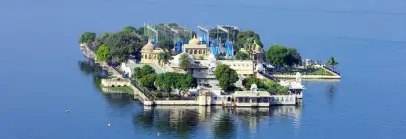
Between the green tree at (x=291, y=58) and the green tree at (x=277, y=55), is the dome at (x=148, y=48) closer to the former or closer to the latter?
the green tree at (x=277, y=55)

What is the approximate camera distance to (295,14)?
10562 cm

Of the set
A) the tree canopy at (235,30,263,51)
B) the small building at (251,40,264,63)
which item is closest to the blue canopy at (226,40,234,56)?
the tree canopy at (235,30,263,51)

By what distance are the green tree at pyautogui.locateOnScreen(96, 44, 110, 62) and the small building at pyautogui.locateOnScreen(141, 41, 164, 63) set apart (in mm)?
2047

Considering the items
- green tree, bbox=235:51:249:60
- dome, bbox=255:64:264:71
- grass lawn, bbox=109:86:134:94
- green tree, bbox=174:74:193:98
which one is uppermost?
green tree, bbox=235:51:249:60

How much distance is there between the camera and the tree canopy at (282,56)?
65.3 m

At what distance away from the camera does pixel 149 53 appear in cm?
6531

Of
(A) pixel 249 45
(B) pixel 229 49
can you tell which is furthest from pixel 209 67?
(B) pixel 229 49

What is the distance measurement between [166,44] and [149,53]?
572cm

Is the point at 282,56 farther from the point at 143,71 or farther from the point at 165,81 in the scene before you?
the point at 165,81

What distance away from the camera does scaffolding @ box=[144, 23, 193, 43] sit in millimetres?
72562

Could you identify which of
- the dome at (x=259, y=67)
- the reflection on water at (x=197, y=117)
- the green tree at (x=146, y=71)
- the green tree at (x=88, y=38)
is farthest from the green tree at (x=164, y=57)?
the green tree at (x=88, y=38)

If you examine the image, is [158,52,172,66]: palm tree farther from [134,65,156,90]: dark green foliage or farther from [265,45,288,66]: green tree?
[265,45,288,66]: green tree

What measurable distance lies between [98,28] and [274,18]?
1866 centimetres

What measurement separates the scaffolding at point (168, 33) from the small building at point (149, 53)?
20.4 feet
